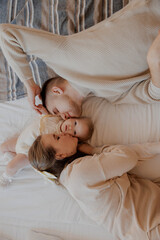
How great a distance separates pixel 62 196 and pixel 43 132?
0.40 metres

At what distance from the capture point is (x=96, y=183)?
1.07m

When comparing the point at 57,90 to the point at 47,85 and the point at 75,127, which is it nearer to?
the point at 47,85

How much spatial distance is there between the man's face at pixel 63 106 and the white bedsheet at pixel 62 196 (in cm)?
11

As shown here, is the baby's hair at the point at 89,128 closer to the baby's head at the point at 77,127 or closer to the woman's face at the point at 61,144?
the baby's head at the point at 77,127

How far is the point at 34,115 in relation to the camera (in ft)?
5.13

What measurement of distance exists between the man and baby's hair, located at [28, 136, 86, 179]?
397 millimetres

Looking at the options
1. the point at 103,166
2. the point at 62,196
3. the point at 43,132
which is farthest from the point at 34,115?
the point at 103,166

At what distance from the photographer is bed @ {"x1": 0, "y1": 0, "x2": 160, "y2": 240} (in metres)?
1.25

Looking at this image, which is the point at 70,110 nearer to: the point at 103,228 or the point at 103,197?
the point at 103,197

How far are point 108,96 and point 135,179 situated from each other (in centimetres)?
49

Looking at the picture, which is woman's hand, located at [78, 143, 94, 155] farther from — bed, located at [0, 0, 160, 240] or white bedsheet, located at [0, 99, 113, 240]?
white bedsheet, located at [0, 99, 113, 240]

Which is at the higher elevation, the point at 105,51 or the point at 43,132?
the point at 105,51

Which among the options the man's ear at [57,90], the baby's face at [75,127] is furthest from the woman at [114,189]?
the man's ear at [57,90]

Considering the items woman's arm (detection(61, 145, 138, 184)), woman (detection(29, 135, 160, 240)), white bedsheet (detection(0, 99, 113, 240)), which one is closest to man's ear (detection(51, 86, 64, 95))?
woman (detection(29, 135, 160, 240))
